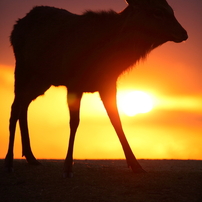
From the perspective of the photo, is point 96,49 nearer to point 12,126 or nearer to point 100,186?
point 100,186

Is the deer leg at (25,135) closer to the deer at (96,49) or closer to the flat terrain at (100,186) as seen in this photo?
the deer at (96,49)

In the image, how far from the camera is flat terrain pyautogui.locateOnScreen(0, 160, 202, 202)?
5.96 meters

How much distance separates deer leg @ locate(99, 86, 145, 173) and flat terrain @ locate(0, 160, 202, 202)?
12.0 inches

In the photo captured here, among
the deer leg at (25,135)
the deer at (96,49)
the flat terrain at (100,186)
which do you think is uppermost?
the deer at (96,49)

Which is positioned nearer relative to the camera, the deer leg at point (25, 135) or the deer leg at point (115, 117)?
the deer leg at point (115, 117)

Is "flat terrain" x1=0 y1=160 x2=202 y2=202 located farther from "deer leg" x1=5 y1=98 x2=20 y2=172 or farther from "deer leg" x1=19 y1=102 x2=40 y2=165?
"deer leg" x1=19 y1=102 x2=40 y2=165

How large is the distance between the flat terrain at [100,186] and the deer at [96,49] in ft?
1.48

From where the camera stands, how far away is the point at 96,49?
7.68 m

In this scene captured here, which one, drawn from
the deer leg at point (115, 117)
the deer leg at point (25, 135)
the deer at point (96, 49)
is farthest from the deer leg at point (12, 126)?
the deer leg at point (115, 117)

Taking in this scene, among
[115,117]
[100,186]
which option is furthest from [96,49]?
[100,186]

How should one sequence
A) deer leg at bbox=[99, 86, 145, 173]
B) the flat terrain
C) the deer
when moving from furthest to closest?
1. deer leg at bbox=[99, 86, 145, 173]
2. the deer
3. the flat terrain

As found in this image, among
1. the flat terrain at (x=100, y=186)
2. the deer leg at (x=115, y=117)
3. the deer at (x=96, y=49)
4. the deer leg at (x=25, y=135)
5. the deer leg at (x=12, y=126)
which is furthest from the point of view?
the deer leg at (x=25, y=135)

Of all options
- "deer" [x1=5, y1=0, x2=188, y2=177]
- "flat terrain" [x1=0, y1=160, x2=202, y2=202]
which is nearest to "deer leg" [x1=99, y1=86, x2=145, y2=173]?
"deer" [x1=5, y1=0, x2=188, y2=177]

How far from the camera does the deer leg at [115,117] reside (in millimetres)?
7773
